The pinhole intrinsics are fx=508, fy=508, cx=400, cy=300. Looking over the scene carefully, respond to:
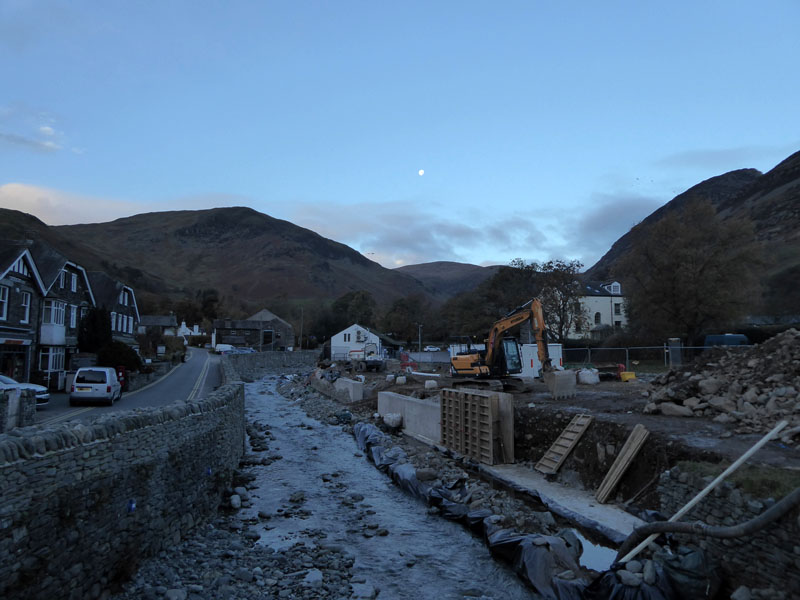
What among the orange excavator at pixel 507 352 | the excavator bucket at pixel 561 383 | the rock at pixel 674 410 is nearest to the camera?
the rock at pixel 674 410

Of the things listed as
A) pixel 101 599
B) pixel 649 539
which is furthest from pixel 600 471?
pixel 101 599

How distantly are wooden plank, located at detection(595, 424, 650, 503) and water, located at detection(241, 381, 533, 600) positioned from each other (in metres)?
3.37

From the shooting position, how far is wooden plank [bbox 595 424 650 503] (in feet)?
37.9

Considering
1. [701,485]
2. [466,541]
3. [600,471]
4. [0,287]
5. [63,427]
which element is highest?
[0,287]

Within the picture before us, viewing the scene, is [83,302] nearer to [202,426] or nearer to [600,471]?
[202,426]

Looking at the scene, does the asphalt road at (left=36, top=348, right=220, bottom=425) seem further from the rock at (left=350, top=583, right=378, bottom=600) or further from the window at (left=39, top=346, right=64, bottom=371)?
the rock at (left=350, top=583, right=378, bottom=600)

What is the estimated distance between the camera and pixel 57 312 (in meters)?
29.0

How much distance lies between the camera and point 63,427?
699cm

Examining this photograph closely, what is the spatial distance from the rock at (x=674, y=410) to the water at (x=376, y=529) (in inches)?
273

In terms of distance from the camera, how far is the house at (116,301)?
130 ft

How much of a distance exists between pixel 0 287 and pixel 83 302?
10.2 metres

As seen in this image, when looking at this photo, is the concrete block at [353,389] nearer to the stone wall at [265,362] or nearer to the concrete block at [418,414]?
the concrete block at [418,414]

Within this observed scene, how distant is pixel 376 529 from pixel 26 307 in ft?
78.1

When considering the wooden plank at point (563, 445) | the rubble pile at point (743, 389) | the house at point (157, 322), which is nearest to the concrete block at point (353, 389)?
the wooden plank at point (563, 445)
